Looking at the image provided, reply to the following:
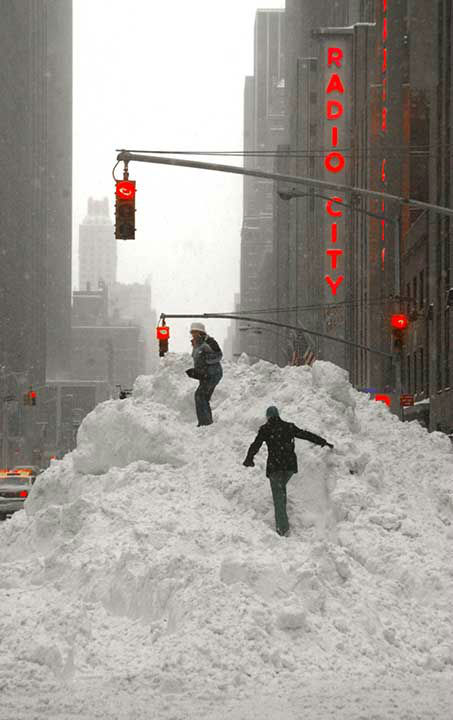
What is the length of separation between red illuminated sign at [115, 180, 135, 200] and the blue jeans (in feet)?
10.1

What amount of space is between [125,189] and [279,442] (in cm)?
555

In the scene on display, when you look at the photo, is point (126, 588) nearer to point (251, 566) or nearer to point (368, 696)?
point (251, 566)

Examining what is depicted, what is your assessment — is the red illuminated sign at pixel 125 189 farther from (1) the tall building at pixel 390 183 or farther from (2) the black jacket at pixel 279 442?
(1) the tall building at pixel 390 183

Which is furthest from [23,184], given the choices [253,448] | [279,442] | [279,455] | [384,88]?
[279,455]

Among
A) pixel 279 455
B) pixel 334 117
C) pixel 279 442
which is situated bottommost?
pixel 279 455

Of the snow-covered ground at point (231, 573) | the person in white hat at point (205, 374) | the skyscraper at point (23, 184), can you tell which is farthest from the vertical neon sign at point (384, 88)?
the skyscraper at point (23, 184)

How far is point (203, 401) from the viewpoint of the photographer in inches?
631

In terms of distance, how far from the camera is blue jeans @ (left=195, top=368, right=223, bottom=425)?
1603 centimetres

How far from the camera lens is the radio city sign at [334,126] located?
222ft

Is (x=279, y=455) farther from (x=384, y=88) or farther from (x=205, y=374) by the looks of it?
(x=384, y=88)

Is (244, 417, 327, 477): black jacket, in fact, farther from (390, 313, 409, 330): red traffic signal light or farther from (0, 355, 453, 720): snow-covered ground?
Answer: (390, 313, 409, 330): red traffic signal light

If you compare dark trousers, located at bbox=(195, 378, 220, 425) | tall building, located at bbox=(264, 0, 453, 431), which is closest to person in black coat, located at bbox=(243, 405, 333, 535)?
dark trousers, located at bbox=(195, 378, 220, 425)

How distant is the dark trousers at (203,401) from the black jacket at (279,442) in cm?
262

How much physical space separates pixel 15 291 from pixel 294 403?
104 meters
